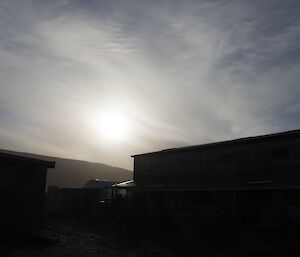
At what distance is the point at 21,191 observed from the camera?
52.6ft

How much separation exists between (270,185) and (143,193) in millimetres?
13071

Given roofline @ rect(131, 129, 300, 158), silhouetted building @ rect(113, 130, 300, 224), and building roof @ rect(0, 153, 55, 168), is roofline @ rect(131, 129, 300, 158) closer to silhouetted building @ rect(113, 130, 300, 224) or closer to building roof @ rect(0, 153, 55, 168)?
silhouetted building @ rect(113, 130, 300, 224)

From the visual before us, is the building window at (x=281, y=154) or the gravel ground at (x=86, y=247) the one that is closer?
the gravel ground at (x=86, y=247)

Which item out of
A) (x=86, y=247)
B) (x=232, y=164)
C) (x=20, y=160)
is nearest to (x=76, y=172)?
(x=232, y=164)

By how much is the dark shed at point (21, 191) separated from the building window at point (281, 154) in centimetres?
1493

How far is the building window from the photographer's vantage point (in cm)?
2083

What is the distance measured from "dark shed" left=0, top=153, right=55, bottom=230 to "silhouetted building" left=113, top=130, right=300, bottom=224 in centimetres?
1076

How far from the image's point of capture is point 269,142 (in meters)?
21.9

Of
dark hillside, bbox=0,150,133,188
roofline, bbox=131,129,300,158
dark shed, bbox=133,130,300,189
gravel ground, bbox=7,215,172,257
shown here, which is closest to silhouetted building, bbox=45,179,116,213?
dark shed, bbox=133,130,300,189

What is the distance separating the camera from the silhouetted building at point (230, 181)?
20.7 metres

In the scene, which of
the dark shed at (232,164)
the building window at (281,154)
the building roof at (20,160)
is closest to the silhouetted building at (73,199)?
the dark shed at (232,164)

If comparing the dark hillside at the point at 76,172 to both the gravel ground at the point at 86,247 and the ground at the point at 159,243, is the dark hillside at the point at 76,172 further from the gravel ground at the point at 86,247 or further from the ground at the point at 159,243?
the gravel ground at the point at 86,247

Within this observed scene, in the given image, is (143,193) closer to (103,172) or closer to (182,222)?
(182,222)

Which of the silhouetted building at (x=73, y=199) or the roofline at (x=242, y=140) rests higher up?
the roofline at (x=242, y=140)
